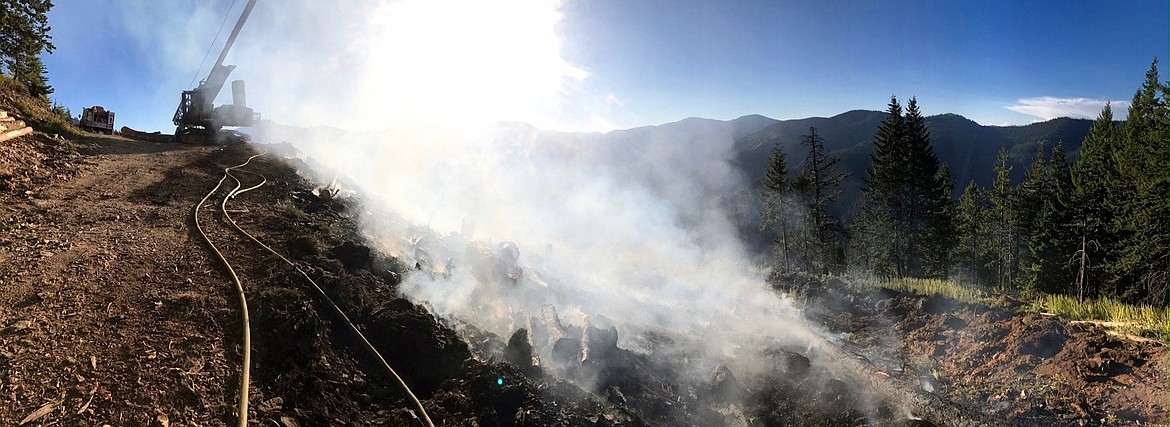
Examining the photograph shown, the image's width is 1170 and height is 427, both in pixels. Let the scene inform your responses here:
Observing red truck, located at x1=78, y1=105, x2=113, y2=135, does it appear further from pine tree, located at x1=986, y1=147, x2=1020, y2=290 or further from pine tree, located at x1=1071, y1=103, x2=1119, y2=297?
pine tree, located at x1=986, y1=147, x2=1020, y2=290

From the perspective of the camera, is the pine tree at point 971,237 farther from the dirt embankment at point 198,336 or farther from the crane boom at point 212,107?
the crane boom at point 212,107

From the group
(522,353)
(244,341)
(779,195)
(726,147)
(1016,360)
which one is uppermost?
(726,147)

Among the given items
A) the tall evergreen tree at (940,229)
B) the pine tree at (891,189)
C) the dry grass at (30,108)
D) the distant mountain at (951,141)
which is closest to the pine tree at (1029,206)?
the tall evergreen tree at (940,229)

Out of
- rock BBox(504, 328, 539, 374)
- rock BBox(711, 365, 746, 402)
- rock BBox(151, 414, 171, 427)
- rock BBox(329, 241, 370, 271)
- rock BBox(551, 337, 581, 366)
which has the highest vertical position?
rock BBox(329, 241, 370, 271)

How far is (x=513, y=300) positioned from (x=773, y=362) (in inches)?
243

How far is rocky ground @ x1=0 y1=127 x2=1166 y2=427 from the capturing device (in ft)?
15.7

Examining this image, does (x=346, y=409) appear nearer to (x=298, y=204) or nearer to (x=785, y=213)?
(x=298, y=204)

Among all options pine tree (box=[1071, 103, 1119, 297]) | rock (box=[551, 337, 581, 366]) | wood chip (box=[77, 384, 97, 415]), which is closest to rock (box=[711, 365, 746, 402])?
rock (box=[551, 337, 581, 366])

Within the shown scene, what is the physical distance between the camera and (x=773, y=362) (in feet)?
35.6

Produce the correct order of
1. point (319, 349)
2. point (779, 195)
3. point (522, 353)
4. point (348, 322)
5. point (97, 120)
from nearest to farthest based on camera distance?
1. point (319, 349)
2. point (348, 322)
3. point (522, 353)
4. point (97, 120)
5. point (779, 195)

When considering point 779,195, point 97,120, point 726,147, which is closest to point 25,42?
point 97,120

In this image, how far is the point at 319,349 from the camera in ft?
20.0

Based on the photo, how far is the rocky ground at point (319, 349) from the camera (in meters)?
4.79

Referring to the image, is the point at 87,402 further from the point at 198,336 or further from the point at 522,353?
the point at 522,353
